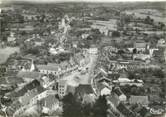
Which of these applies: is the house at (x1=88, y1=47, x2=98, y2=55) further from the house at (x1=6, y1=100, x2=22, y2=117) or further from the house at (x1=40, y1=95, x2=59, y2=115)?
the house at (x1=6, y1=100, x2=22, y2=117)

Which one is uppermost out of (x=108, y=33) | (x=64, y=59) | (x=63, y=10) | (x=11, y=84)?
(x=63, y=10)

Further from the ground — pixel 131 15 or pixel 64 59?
pixel 131 15

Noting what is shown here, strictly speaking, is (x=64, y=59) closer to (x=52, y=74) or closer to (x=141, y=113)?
(x=52, y=74)

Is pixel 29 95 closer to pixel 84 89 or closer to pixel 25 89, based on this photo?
pixel 25 89

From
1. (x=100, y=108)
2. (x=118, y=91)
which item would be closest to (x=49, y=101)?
(x=100, y=108)

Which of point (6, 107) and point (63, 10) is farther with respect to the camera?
point (63, 10)

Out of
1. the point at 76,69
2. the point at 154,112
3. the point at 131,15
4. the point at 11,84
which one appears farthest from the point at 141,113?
the point at 11,84

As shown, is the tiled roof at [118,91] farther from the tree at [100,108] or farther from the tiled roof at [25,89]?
the tiled roof at [25,89]
